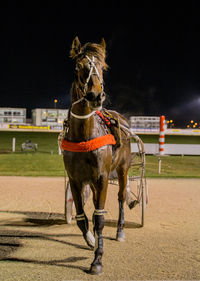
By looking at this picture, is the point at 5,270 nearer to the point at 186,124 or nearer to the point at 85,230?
the point at 85,230

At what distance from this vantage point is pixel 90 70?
10.4ft

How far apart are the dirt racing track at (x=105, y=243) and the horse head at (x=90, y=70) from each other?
5.96ft

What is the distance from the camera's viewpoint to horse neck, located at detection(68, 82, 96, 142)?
343 centimetres

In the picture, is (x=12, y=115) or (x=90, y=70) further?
(x=12, y=115)

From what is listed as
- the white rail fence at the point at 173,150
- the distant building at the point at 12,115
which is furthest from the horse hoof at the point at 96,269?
the distant building at the point at 12,115

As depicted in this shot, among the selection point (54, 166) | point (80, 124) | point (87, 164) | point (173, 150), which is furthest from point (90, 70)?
point (173, 150)

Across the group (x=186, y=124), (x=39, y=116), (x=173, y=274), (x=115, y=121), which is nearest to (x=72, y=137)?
(x=115, y=121)

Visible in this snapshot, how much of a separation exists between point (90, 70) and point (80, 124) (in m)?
0.64

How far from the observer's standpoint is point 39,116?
8681 centimetres

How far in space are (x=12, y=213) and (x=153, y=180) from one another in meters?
5.62

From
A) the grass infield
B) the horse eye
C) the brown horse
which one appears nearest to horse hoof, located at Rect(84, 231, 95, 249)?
the brown horse

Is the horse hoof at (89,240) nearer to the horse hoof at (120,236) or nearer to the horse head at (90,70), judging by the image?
the horse hoof at (120,236)

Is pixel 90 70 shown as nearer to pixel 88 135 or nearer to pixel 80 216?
pixel 88 135

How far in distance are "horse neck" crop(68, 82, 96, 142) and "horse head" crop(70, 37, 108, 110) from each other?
12 centimetres
